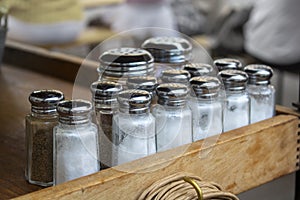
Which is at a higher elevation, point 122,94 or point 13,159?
point 122,94

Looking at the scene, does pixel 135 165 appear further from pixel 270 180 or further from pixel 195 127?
pixel 270 180

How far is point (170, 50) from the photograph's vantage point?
1.10m

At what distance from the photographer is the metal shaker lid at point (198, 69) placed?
1024 millimetres

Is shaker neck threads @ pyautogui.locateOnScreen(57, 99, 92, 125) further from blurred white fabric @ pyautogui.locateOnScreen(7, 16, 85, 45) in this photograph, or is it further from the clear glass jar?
blurred white fabric @ pyautogui.locateOnScreen(7, 16, 85, 45)

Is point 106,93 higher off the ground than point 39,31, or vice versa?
point 106,93

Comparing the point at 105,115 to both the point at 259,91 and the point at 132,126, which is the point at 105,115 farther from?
the point at 259,91

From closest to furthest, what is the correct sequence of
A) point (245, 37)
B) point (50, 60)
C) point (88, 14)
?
point (50, 60)
point (245, 37)
point (88, 14)

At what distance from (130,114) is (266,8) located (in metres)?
1.75

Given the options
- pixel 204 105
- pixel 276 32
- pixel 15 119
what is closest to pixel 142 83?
pixel 204 105

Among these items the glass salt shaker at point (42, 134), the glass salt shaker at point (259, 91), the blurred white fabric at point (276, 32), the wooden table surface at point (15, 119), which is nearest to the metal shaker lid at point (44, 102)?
the glass salt shaker at point (42, 134)

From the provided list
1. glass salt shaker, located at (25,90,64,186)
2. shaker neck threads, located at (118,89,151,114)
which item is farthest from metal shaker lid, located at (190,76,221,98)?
glass salt shaker, located at (25,90,64,186)

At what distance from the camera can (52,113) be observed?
87cm

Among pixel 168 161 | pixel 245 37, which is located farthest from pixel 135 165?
pixel 245 37

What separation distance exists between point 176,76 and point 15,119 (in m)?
0.42
